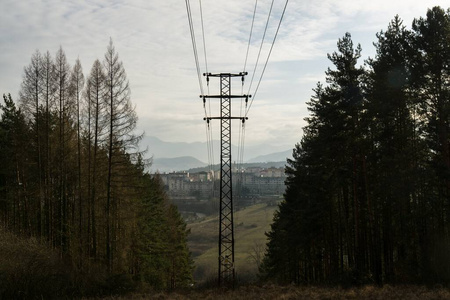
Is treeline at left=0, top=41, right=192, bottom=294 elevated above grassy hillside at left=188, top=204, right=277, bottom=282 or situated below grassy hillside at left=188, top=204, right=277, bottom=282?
above

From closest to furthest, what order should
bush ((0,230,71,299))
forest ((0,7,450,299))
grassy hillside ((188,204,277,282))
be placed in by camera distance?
bush ((0,230,71,299)) → forest ((0,7,450,299)) → grassy hillside ((188,204,277,282))

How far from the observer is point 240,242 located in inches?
4564

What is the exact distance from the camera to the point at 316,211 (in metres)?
32.1

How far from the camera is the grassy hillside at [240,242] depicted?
8717cm

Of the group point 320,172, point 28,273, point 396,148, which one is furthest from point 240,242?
point 28,273

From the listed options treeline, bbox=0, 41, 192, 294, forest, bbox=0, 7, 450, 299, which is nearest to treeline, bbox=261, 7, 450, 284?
forest, bbox=0, 7, 450, 299

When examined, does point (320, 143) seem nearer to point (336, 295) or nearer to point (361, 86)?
point (361, 86)

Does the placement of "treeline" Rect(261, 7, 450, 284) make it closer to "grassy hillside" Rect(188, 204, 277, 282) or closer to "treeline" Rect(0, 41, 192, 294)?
"treeline" Rect(0, 41, 192, 294)

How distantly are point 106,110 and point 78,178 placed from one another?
6.77 metres

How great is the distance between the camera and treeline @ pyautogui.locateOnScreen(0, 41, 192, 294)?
26812mm

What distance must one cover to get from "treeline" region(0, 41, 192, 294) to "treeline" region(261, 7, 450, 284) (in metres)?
13.3

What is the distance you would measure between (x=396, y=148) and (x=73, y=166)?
22.4 metres

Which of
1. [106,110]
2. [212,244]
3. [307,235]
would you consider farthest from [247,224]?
[106,110]

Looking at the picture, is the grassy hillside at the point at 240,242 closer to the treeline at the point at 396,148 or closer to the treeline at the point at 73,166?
the treeline at the point at 73,166
